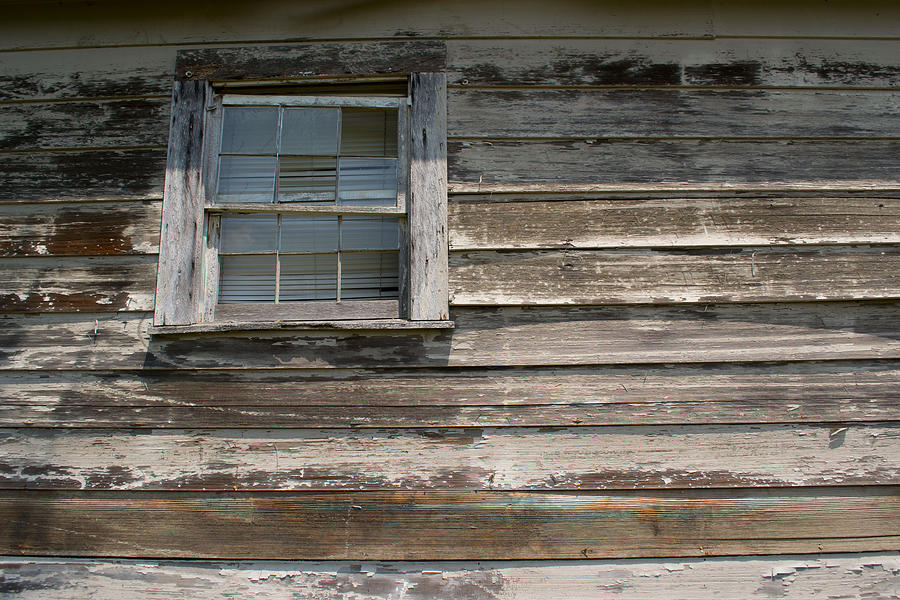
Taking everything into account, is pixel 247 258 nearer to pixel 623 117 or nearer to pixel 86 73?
pixel 86 73

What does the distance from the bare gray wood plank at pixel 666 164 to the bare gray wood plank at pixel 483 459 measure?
0.98 m

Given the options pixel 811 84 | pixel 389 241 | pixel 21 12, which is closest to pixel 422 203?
pixel 389 241

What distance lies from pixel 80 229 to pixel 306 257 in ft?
3.02

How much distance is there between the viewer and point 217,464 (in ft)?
6.58

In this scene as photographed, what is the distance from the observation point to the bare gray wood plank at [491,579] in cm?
191

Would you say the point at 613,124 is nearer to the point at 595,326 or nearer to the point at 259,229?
the point at 595,326

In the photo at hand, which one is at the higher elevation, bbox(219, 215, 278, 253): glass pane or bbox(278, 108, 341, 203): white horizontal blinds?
bbox(278, 108, 341, 203): white horizontal blinds

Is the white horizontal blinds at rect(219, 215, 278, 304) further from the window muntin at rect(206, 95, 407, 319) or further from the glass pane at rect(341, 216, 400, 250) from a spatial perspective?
the glass pane at rect(341, 216, 400, 250)

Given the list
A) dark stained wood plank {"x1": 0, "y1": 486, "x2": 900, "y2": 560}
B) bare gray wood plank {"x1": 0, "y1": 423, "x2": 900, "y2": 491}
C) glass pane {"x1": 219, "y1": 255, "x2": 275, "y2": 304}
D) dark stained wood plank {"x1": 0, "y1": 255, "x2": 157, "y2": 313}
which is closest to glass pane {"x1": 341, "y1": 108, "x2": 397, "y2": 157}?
glass pane {"x1": 219, "y1": 255, "x2": 275, "y2": 304}

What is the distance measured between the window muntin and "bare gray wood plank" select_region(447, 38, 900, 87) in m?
0.44

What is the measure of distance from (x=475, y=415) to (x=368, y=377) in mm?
435

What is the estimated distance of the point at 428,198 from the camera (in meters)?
2.14

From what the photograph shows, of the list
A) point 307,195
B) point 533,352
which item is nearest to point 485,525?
point 533,352

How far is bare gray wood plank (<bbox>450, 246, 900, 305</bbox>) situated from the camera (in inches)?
81.1
